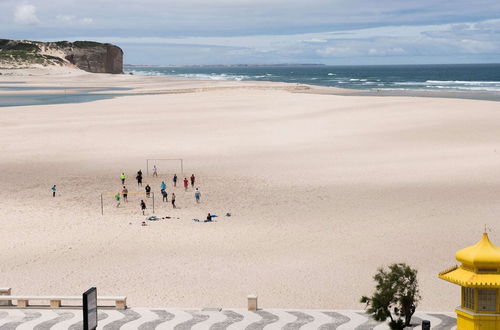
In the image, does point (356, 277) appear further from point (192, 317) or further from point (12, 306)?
point (12, 306)

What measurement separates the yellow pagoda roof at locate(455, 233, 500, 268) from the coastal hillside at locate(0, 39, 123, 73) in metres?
161

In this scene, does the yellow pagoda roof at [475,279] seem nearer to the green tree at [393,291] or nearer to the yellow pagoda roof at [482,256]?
the yellow pagoda roof at [482,256]

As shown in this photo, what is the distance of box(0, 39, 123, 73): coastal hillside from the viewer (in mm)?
166375

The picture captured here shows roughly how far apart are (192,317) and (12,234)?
11.4 m

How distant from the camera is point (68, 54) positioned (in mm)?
174000

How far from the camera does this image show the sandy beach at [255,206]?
21.1 meters

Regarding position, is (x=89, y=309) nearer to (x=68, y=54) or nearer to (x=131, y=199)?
(x=131, y=199)

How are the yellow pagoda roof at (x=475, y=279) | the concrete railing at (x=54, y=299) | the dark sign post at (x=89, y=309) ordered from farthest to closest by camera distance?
the concrete railing at (x=54, y=299), the dark sign post at (x=89, y=309), the yellow pagoda roof at (x=475, y=279)

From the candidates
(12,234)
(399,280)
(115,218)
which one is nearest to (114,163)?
(115,218)

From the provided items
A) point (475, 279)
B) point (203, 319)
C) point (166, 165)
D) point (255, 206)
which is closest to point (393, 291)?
point (475, 279)

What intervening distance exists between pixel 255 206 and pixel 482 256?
19.7 metres

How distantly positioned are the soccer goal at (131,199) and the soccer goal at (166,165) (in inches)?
166

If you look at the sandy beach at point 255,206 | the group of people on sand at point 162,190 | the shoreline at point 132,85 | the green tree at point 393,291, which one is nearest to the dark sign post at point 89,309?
the green tree at point 393,291

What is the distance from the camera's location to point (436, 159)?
39.5 m
